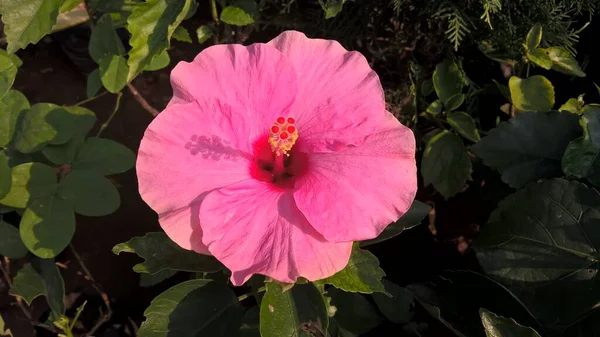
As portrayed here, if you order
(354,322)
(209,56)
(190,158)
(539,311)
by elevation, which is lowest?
(354,322)

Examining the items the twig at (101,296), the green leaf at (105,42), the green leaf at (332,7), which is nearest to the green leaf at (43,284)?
the twig at (101,296)

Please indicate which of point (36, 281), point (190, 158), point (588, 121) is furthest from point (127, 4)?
point (588, 121)

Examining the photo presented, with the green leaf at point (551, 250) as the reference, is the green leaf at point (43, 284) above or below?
below

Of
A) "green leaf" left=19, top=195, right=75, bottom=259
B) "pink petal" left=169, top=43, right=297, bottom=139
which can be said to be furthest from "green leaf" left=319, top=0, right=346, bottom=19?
"green leaf" left=19, top=195, right=75, bottom=259

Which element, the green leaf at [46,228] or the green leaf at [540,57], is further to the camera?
the green leaf at [540,57]

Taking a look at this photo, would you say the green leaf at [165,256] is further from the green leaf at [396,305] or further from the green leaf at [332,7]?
the green leaf at [332,7]

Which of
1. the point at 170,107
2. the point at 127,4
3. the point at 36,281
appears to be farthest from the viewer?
the point at 36,281

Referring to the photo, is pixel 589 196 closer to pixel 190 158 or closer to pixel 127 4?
pixel 190 158
